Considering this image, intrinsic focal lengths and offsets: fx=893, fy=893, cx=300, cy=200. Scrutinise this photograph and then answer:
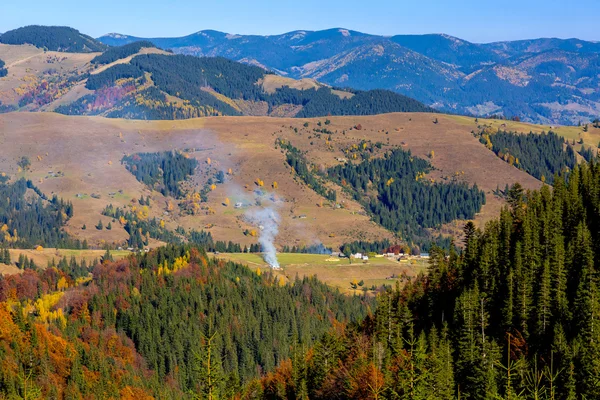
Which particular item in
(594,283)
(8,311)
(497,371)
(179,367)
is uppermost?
(594,283)

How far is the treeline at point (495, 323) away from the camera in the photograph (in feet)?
324

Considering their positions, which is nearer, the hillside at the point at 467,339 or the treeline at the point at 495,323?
the hillside at the point at 467,339

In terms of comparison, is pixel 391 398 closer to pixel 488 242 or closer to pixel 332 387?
pixel 332 387

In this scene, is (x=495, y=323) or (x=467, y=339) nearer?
(x=467, y=339)

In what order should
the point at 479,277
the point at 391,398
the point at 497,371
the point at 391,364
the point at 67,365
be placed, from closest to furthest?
the point at 391,398
the point at 497,371
the point at 391,364
the point at 479,277
the point at 67,365

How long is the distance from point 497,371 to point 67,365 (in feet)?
313

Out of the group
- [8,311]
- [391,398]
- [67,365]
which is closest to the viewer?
[391,398]

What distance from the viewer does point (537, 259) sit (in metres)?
129

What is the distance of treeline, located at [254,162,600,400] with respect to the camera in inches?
3888

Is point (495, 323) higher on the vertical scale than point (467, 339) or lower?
higher

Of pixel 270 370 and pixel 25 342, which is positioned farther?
pixel 270 370

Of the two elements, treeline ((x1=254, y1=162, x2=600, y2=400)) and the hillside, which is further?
treeline ((x1=254, y1=162, x2=600, y2=400))

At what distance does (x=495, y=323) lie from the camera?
123125 millimetres

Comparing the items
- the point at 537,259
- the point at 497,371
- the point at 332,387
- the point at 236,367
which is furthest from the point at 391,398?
the point at 236,367
